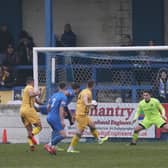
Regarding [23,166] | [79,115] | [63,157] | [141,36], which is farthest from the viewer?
[141,36]

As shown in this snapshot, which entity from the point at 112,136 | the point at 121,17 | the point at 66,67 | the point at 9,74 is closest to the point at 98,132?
the point at 112,136

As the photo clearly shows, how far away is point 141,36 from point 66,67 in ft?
16.4

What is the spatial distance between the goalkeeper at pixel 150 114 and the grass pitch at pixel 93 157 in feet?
1.63

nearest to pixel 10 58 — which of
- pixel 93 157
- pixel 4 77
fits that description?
pixel 4 77

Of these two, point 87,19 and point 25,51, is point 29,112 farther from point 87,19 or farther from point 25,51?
point 87,19

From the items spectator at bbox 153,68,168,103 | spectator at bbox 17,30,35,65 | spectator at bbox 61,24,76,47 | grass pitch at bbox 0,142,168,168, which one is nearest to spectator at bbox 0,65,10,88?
spectator at bbox 17,30,35,65

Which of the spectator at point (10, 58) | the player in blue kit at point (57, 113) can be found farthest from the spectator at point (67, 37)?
the player in blue kit at point (57, 113)

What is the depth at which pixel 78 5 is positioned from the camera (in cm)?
3111

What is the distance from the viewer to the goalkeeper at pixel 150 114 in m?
24.4

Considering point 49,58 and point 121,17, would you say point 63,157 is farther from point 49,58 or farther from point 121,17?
point 121,17

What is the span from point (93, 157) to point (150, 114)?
182 inches

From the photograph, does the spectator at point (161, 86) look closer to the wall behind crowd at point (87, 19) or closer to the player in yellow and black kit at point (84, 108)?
the player in yellow and black kit at point (84, 108)

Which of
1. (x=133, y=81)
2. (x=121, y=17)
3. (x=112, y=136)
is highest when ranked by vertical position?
(x=121, y=17)

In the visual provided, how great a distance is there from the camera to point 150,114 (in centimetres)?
2462
